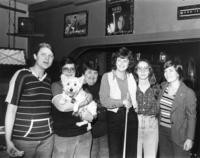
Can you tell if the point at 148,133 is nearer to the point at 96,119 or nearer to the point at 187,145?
the point at 187,145

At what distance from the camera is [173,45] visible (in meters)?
3.91

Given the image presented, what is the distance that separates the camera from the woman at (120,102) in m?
2.11

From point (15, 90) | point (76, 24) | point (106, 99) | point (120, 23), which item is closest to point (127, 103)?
point (106, 99)

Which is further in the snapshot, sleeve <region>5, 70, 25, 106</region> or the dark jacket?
the dark jacket

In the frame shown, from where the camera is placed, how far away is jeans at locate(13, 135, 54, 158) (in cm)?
169

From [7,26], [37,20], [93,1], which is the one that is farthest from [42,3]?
[93,1]

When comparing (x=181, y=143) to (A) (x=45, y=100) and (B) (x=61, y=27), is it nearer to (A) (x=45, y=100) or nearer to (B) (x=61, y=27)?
(A) (x=45, y=100)

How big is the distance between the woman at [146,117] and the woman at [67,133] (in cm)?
50

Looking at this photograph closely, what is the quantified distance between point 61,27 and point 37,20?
0.80 meters

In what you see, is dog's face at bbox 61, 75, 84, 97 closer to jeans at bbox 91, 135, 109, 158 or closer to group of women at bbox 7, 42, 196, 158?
group of women at bbox 7, 42, 196, 158

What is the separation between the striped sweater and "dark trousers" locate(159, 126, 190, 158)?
3.35 feet

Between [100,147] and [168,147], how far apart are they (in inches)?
23.5

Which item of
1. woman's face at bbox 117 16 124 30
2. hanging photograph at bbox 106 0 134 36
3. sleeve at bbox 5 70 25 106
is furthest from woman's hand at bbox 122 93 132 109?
woman's face at bbox 117 16 124 30

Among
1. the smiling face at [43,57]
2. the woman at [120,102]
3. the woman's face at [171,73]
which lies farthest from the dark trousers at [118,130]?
the smiling face at [43,57]
